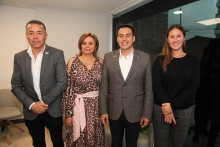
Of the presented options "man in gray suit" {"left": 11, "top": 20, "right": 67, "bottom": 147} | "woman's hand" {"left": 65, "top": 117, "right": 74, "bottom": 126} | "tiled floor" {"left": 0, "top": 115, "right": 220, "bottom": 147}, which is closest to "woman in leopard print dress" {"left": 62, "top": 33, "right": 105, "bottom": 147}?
"woman's hand" {"left": 65, "top": 117, "right": 74, "bottom": 126}

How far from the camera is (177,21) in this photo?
256 cm

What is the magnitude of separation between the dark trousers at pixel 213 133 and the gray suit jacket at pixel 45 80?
6.43 ft

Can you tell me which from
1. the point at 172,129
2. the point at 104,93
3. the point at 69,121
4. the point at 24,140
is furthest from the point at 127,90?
the point at 24,140

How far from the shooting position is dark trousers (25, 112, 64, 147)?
1825 mm

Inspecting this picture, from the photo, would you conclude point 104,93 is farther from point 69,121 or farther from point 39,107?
point 39,107

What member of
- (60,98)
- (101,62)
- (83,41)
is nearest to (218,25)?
(101,62)

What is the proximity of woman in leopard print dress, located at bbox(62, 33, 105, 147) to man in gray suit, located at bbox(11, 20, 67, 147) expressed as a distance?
0.11 metres

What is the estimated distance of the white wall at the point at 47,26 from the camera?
3.67 meters

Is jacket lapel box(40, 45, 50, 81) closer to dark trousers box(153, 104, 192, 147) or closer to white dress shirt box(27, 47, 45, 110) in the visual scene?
white dress shirt box(27, 47, 45, 110)

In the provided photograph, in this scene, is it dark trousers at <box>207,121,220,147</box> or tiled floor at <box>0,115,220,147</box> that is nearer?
dark trousers at <box>207,121,220,147</box>

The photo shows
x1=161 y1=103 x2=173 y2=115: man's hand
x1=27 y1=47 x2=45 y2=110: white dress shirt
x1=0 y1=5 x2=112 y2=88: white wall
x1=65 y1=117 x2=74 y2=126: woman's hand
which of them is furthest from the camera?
x1=0 y1=5 x2=112 y2=88: white wall

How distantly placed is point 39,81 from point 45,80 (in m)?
0.07

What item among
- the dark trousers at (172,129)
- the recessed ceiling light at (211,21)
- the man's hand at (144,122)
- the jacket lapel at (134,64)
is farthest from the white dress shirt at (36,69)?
the recessed ceiling light at (211,21)

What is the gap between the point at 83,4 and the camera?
11.4 feet
